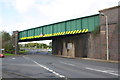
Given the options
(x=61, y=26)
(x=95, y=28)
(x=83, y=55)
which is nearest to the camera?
(x=95, y=28)

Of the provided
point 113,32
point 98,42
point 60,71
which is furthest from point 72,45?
point 60,71

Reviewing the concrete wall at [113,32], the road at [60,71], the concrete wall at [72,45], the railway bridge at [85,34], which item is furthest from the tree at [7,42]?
the road at [60,71]

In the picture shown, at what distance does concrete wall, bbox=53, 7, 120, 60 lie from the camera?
33.4 m

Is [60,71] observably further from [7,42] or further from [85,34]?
[7,42]

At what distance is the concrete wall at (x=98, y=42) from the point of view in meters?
33.4

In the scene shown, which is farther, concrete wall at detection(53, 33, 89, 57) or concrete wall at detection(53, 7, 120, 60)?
concrete wall at detection(53, 33, 89, 57)

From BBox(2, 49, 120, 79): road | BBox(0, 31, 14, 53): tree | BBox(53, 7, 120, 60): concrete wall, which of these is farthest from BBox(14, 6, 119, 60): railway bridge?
BBox(0, 31, 14, 53): tree

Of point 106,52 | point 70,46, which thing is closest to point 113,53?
point 106,52

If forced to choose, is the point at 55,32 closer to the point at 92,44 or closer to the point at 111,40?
the point at 92,44

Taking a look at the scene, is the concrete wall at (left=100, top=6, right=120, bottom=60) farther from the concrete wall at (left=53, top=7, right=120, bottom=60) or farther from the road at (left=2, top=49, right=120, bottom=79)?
the road at (left=2, top=49, right=120, bottom=79)

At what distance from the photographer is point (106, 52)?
113 feet

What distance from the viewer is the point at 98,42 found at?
122ft

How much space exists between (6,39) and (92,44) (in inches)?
1891

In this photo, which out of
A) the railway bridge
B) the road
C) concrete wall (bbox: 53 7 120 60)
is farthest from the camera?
the railway bridge
